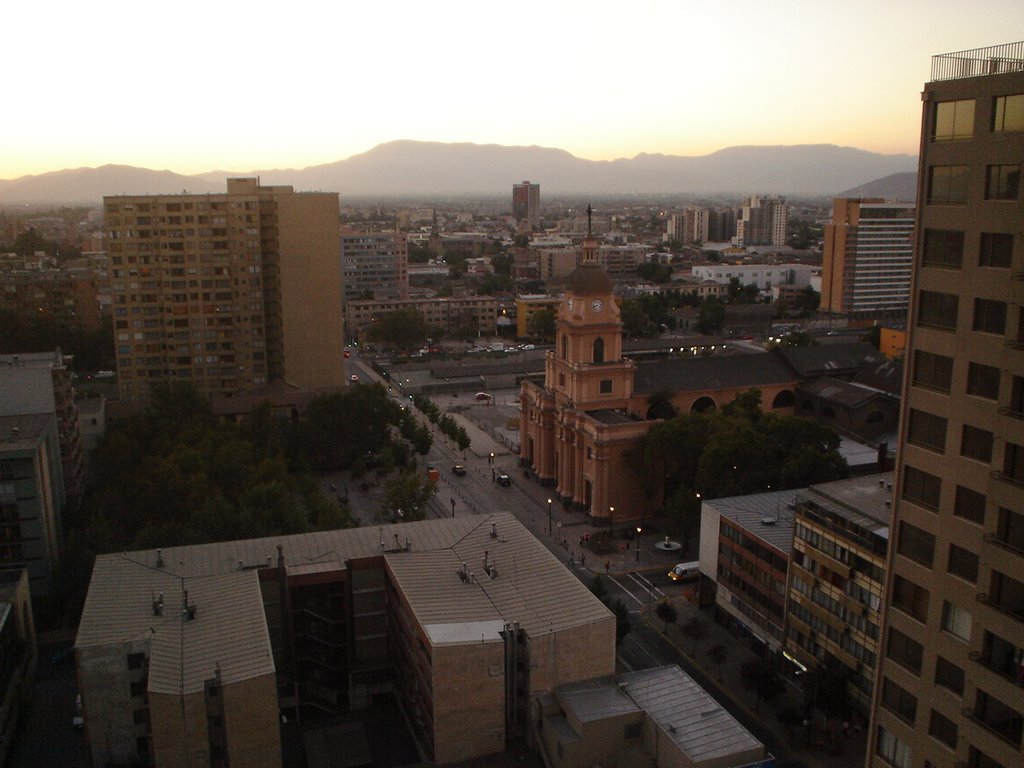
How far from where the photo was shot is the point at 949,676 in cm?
1081

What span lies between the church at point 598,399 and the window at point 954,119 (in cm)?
3066

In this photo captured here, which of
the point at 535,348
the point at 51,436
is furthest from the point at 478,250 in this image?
the point at 51,436

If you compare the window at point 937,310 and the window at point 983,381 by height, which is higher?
the window at point 937,310

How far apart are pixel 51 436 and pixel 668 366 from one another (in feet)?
99.7

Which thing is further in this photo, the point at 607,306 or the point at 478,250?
the point at 478,250

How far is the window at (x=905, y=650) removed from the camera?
443 inches

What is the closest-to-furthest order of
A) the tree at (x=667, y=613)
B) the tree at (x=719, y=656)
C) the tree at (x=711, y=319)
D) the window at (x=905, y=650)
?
the window at (x=905, y=650) < the tree at (x=719, y=656) < the tree at (x=667, y=613) < the tree at (x=711, y=319)

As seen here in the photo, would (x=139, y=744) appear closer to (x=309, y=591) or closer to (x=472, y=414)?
(x=309, y=591)

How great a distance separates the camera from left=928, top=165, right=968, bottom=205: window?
10289 mm

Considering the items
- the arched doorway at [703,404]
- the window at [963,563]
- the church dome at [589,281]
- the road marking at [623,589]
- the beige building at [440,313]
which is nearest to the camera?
the window at [963,563]

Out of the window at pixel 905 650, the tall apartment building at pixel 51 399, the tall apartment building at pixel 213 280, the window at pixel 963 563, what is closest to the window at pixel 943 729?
the window at pixel 905 650

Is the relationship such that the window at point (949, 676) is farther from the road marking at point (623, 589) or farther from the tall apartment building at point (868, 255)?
the tall apartment building at point (868, 255)

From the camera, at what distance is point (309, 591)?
25.2 meters

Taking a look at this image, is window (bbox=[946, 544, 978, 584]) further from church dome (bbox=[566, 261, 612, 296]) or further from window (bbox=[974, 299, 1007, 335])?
church dome (bbox=[566, 261, 612, 296])
